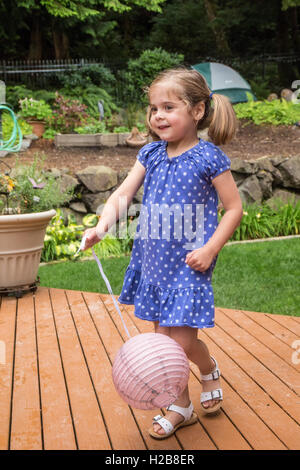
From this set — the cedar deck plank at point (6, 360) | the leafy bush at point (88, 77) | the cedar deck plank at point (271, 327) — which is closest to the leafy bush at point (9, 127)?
the leafy bush at point (88, 77)

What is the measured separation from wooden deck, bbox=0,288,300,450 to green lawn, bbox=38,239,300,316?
372 millimetres

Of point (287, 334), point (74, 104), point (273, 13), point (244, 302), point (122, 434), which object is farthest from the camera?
point (273, 13)

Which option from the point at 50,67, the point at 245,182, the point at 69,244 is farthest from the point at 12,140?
the point at 50,67

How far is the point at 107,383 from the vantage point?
275 cm

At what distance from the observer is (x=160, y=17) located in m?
15.6

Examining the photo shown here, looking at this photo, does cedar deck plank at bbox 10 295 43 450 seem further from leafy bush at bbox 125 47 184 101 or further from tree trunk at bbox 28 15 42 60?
tree trunk at bbox 28 15 42 60

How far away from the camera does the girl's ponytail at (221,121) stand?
7.24 feet

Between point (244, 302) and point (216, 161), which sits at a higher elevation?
point (216, 161)

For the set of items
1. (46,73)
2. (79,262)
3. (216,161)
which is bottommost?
(79,262)

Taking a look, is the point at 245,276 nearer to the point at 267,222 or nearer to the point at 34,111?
the point at 267,222

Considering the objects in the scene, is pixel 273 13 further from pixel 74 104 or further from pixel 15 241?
pixel 15 241

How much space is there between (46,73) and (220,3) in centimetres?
815

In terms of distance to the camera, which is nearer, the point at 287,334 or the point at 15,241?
the point at 287,334
